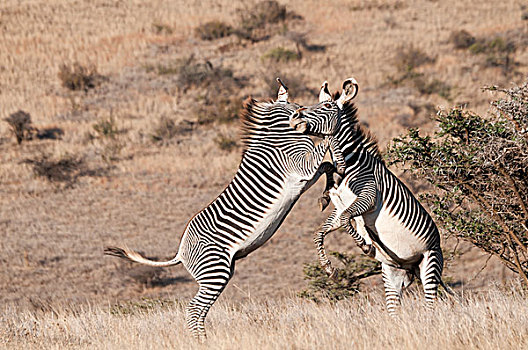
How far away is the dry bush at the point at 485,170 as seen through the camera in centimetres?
579

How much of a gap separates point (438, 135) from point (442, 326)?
248 centimetres

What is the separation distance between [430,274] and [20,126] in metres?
25.7

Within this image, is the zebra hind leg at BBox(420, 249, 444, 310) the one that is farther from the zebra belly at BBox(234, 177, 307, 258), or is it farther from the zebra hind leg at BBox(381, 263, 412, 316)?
the zebra belly at BBox(234, 177, 307, 258)

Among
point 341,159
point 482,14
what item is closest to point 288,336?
point 341,159

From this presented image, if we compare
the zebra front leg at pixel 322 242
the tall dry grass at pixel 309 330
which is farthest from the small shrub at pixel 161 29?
the zebra front leg at pixel 322 242

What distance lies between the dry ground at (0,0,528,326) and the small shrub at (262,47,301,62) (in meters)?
0.74

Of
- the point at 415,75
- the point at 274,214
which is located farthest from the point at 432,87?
the point at 274,214

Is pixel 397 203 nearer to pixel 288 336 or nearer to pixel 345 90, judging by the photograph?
pixel 345 90

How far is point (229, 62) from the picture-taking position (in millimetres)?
39500

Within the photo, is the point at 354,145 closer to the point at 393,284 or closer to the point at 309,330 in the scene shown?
the point at 393,284

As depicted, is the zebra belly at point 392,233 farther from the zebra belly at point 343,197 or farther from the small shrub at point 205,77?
the small shrub at point 205,77

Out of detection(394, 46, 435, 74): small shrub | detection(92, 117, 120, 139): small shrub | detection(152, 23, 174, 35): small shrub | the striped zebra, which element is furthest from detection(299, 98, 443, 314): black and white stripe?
detection(152, 23, 174, 35): small shrub

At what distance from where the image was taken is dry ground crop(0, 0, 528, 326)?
Answer: 1523 cm

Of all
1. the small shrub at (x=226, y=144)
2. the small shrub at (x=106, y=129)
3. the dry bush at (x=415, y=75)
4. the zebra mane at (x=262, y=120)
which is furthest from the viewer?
the dry bush at (x=415, y=75)
